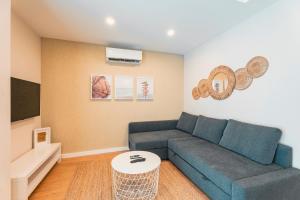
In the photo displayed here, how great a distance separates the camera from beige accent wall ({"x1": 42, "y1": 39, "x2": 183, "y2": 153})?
303 centimetres

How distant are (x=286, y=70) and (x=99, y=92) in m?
3.23

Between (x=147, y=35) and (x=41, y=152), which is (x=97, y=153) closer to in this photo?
(x=41, y=152)

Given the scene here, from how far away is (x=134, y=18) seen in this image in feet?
7.50

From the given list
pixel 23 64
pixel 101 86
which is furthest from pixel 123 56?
pixel 23 64

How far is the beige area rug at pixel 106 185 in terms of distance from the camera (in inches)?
74.9

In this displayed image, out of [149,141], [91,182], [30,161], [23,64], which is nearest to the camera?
[30,161]

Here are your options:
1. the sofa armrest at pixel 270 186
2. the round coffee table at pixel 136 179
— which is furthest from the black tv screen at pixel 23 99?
the sofa armrest at pixel 270 186

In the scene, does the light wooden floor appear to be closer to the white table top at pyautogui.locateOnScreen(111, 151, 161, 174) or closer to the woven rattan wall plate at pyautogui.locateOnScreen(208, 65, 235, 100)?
the white table top at pyautogui.locateOnScreen(111, 151, 161, 174)

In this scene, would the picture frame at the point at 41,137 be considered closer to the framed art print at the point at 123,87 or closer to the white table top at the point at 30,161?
the white table top at the point at 30,161

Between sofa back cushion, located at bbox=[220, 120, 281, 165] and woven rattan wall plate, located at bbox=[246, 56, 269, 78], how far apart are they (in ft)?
2.50

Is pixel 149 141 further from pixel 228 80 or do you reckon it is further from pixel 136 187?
pixel 228 80

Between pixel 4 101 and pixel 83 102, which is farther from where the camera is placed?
pixel 83 102

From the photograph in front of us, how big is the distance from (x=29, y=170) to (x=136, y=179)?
1.36 m

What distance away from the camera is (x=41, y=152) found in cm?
239
